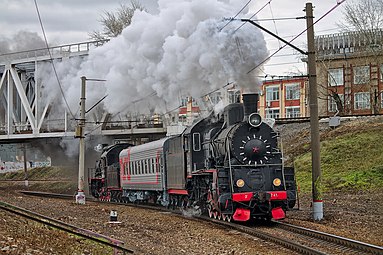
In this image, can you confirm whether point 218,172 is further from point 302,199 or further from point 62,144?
point 62,144

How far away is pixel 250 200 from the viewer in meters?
17.8

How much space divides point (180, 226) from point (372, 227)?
5.57 metres

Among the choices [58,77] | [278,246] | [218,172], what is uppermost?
[58,77]

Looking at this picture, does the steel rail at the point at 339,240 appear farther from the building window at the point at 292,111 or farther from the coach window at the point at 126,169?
the building window at the point at 292,111

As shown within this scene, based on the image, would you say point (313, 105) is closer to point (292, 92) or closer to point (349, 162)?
point (349, 162)

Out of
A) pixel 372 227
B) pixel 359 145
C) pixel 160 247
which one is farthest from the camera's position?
pixel 359 145

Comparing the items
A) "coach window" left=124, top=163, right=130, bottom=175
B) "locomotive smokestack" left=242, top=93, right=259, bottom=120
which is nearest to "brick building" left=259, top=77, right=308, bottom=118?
"coach window" left=124, top=163, right=130, bottom=175

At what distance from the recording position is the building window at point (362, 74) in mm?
53438

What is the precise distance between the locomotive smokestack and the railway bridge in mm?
25317

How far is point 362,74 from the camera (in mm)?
53750

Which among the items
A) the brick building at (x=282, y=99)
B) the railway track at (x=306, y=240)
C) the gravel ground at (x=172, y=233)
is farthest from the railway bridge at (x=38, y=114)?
the railway track at (x=306, y=240)

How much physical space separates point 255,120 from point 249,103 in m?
0.55

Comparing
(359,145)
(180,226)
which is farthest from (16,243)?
(359,145)

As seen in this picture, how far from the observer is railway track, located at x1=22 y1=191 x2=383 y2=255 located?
502 inches
